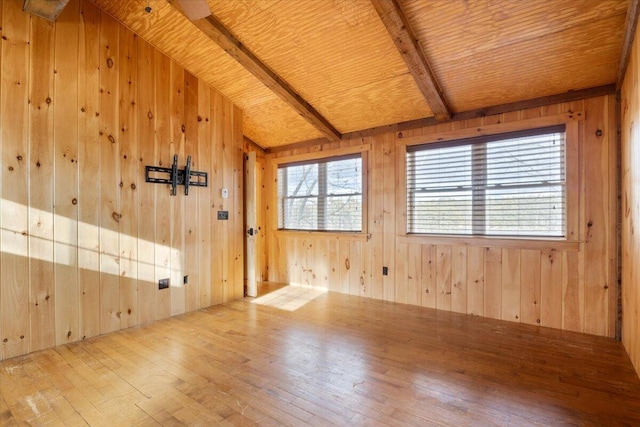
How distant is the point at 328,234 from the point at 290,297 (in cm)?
108

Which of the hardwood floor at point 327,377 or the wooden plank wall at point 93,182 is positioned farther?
the wooden plank wall at point 93,182

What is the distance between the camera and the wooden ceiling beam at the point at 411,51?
231 cm

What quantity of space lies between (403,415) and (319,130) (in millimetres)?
3506

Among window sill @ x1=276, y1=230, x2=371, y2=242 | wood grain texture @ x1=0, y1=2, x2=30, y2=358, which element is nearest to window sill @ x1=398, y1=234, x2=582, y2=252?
window sill @ x1=276, y1=230, x2=371, y2=242

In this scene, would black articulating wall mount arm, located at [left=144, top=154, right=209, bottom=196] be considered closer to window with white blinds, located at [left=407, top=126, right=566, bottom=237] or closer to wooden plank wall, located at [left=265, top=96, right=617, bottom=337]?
wooden plank wall, located at [left=265, top=96, right=617, bottom=337]

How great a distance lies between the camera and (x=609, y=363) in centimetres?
237

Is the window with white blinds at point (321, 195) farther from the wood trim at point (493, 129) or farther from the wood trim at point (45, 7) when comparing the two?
the wood trim at point (45, 7)

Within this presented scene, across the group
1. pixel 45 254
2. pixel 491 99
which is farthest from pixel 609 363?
pixel 45 254

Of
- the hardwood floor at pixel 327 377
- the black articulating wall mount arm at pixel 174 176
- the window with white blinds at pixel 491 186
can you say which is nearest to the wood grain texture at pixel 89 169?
the hardwood floor at pixel 327 377

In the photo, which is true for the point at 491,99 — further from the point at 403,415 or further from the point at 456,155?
the point at 403,415

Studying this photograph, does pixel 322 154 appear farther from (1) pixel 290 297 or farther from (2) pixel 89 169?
(2) pixel 89 169

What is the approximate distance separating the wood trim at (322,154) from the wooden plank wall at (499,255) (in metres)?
0.06

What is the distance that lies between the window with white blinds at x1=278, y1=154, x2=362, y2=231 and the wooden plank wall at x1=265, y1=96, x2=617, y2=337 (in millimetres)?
208

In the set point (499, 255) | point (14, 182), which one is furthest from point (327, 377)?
point (14, 182)
